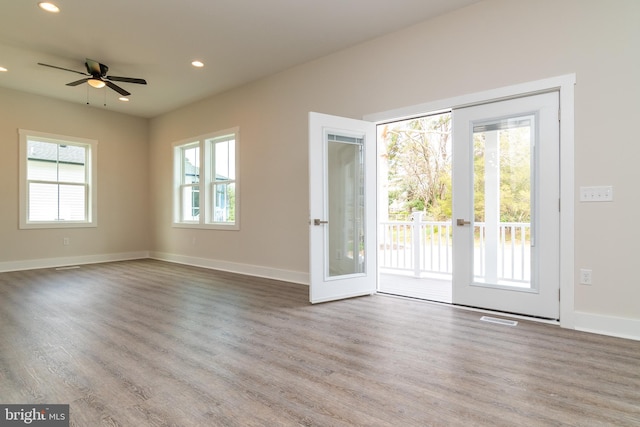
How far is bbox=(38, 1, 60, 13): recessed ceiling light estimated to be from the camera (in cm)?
354

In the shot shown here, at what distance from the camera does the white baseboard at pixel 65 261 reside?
6.11 meters

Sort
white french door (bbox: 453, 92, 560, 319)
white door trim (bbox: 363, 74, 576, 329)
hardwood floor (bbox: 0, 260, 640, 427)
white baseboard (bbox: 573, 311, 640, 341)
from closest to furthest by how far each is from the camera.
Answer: hardwood floor (bbox: 0, 260, 640, 427) < white baseboard (bbox: 573, 311, 640, 341) < white door trim (bbox: 363, 74, 576, 329) < white french door (bbox: 453, 92, 560, 319)

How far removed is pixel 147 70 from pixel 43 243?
12.8ft

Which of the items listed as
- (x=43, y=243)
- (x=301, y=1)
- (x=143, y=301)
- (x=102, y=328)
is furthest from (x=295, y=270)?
(x=43, y=243)

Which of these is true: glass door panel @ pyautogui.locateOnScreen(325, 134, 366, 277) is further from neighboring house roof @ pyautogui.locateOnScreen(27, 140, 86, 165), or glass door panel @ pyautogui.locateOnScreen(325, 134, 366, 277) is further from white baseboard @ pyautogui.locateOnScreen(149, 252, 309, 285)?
neighboring house roof @ pyautogui.locateOnScreen(27, 140, 86, 165)

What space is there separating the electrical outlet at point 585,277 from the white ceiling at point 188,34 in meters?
2.73

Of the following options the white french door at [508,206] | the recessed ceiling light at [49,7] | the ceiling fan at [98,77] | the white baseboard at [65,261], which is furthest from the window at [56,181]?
the white french door at [508,206]

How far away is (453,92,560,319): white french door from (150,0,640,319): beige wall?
0.21 m

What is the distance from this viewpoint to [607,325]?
2.87 metres

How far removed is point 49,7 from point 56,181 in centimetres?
413

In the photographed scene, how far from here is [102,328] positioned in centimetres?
302

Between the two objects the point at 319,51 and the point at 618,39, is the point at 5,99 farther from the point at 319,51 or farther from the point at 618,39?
the point at 618,39

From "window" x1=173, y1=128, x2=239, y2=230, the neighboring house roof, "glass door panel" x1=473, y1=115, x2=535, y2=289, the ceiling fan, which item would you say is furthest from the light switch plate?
the neighboring house roof

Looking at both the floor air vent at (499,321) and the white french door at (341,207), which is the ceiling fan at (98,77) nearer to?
the white french door at (341,207)
